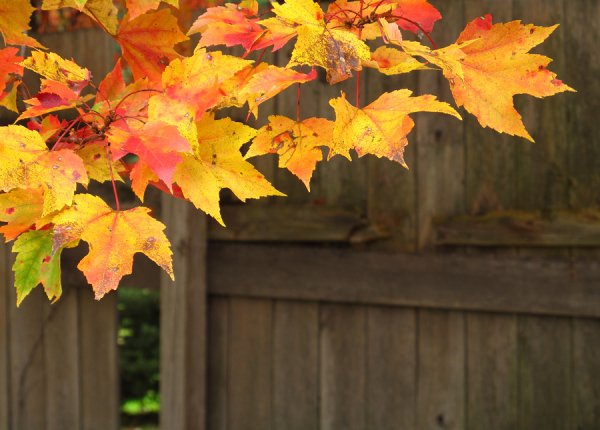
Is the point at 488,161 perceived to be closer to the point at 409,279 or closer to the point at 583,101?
the point at 583,101

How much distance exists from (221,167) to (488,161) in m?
1.68

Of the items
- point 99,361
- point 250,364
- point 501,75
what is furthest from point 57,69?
point 99,361

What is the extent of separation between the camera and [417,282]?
2746 millimetres

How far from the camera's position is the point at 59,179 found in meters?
1.06

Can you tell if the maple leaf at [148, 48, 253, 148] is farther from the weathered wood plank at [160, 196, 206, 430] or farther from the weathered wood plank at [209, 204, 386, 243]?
the weathered wood plank at [160, 196, 206, 430]

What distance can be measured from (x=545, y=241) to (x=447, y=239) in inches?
12.0

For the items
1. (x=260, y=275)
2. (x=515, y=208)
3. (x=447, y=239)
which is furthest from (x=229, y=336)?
(x=515, y=208)

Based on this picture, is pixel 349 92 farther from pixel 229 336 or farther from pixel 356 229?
pixel 229 336

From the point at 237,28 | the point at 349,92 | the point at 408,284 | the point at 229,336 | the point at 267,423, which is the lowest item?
the point at 267,423

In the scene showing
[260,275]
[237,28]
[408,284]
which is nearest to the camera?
[237,28]

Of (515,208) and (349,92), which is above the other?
(349,92)

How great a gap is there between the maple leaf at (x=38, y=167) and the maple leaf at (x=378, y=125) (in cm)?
32

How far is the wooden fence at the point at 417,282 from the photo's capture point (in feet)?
8.51

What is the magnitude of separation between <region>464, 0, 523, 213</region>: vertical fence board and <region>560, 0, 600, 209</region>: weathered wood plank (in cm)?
18
